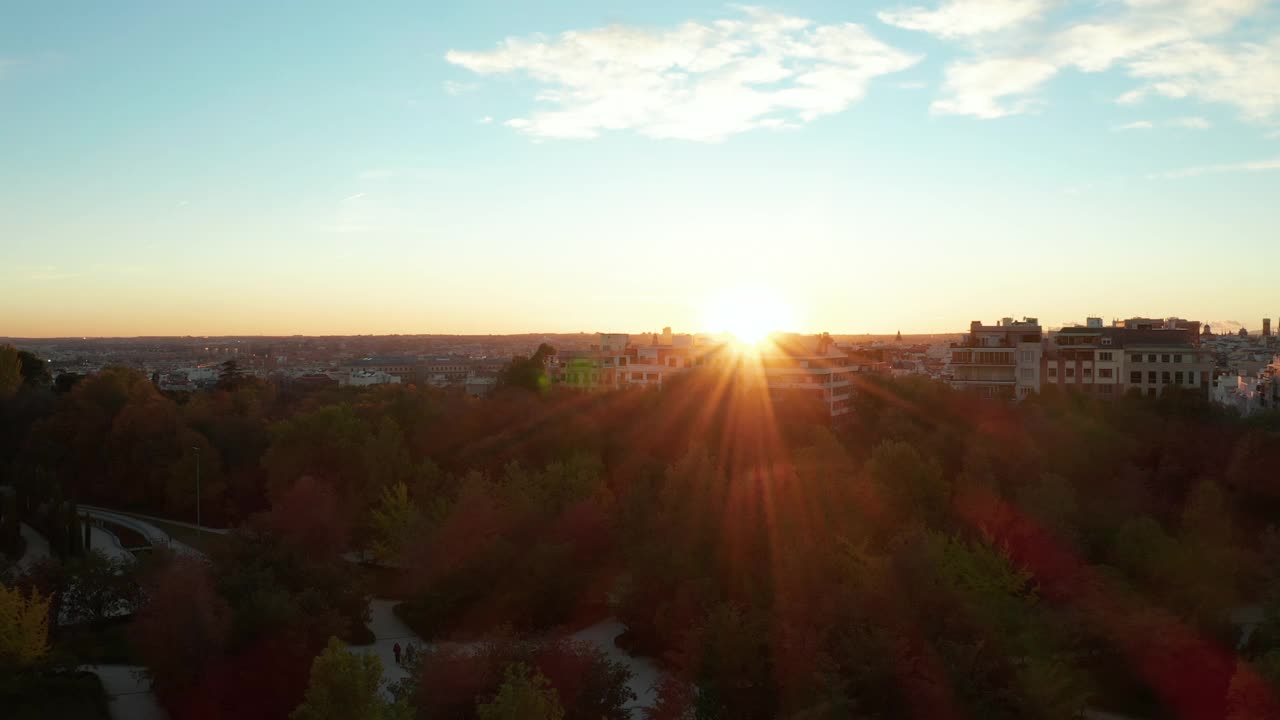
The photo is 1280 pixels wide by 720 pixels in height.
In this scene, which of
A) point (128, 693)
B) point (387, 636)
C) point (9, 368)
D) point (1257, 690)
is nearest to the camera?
point (1257, 690)

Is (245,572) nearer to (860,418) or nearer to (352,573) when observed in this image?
(352,573)

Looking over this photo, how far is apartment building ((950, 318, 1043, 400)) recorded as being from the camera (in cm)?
5072

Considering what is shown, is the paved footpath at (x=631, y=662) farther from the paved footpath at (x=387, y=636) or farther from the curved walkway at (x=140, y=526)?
the curved walkway at (x=140, y=526)

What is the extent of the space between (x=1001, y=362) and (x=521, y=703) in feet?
140

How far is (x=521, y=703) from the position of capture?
14.5 metres

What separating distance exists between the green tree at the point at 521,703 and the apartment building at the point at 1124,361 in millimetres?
37528

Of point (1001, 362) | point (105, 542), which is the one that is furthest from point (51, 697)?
point (1001, 362)

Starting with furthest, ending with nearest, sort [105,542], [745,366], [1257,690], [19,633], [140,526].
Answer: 1. [745,366]
2. [140,526]
3. [105,542]
4. [19,633]
5. [1257,690]

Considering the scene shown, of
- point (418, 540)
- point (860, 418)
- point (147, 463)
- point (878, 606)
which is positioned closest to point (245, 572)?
point (418, 540)

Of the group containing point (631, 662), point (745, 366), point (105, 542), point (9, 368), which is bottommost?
point (631, 662)

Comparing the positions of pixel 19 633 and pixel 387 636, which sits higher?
pixel 19 633

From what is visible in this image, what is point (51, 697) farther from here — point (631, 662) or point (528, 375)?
point (528, 375)

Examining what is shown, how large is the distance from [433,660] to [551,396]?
32087 mm

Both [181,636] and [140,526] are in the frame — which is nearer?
[181,636]
